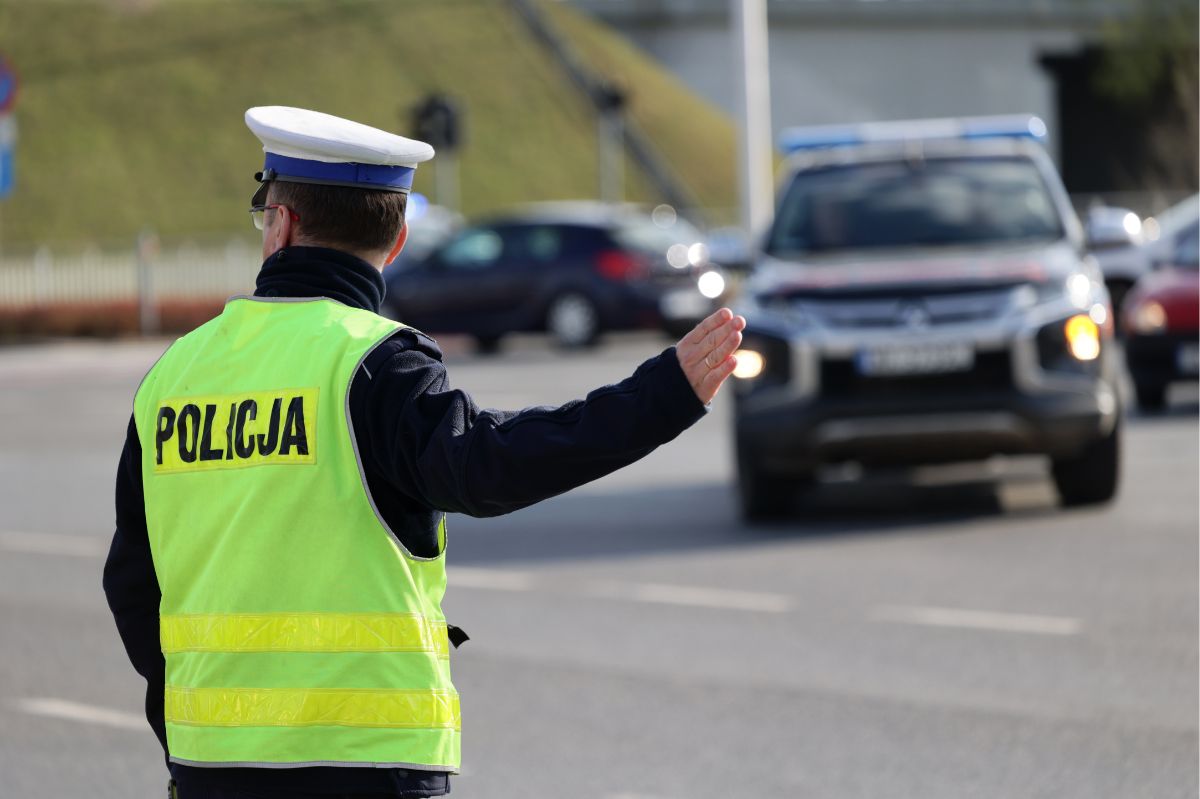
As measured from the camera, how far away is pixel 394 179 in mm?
3057

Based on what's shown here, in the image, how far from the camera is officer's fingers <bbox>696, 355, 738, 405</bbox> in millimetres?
2842

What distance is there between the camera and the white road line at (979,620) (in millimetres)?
7934

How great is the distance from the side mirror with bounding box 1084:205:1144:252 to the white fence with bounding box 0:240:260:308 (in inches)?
875

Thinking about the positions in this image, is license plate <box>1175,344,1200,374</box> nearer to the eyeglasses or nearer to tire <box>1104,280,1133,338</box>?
tire <box>1104,280,1133,338</box>

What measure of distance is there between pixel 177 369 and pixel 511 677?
14.6 feet

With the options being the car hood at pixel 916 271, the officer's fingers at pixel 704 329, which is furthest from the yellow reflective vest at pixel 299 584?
the car hood at pixel 916 271

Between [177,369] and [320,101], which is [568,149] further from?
[177,369]

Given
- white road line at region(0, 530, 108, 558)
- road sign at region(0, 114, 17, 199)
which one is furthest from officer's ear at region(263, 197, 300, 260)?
road sign at region(0, 114, 17, 199)

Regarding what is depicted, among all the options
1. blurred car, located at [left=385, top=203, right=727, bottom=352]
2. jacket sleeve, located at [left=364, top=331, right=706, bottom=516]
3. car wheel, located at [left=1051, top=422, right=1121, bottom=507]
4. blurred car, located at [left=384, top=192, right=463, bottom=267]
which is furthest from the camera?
blurred car, located at [left=384, top=192, right=463, bottom=267]

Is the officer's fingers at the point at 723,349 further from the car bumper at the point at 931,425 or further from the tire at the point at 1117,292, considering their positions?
the tire at the point at 1117,292

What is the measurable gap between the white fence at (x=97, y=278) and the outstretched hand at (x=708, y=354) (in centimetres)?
2927

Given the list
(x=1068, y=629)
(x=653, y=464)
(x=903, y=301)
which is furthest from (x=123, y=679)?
(x=653, y=464)

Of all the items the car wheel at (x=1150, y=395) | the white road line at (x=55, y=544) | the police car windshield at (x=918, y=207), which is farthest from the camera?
the car wheel at (x=1150, y=395)

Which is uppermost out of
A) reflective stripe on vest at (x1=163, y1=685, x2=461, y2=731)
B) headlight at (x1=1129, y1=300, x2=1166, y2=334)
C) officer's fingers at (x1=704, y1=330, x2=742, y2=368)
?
officer's fingers at (x1=704, y1=330, x2=742, y2=368)
